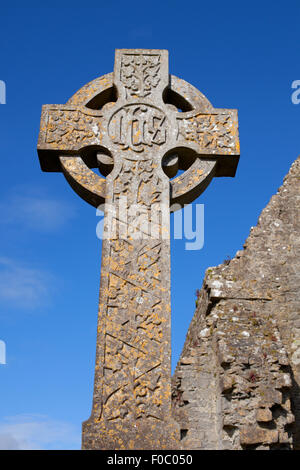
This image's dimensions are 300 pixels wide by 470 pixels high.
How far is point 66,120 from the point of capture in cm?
582

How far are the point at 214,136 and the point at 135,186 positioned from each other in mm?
1222

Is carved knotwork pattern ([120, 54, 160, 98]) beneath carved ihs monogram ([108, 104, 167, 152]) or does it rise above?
above

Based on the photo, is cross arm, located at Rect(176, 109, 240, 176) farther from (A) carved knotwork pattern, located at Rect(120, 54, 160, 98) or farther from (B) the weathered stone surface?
(B) the weathered stone surface

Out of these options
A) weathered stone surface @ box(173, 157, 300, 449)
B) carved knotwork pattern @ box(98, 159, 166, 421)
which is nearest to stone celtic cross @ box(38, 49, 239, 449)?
carved knotwork pattern @ box(98, 159, 166, 421)

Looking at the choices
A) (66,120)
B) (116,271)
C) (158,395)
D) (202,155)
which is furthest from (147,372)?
(66,120)

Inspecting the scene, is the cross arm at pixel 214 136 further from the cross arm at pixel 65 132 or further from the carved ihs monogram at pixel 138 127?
the cross arm at pixel 65 132

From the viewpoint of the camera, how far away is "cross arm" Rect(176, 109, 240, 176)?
5.70 meters

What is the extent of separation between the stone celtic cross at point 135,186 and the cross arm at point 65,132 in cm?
1

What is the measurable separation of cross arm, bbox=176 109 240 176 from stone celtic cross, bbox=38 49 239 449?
0.04 ft

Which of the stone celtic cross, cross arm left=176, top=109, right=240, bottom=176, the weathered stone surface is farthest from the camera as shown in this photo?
cross arm left=176, top=109, right=240, bottom=176

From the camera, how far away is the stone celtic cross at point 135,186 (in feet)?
14.0

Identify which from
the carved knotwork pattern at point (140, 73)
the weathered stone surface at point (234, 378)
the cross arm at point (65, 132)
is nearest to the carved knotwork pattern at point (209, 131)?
the carved knotwork pattern at point (140, 73)

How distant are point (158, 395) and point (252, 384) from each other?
162 centimetres

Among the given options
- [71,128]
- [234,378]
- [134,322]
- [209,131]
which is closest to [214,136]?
[209,131]
